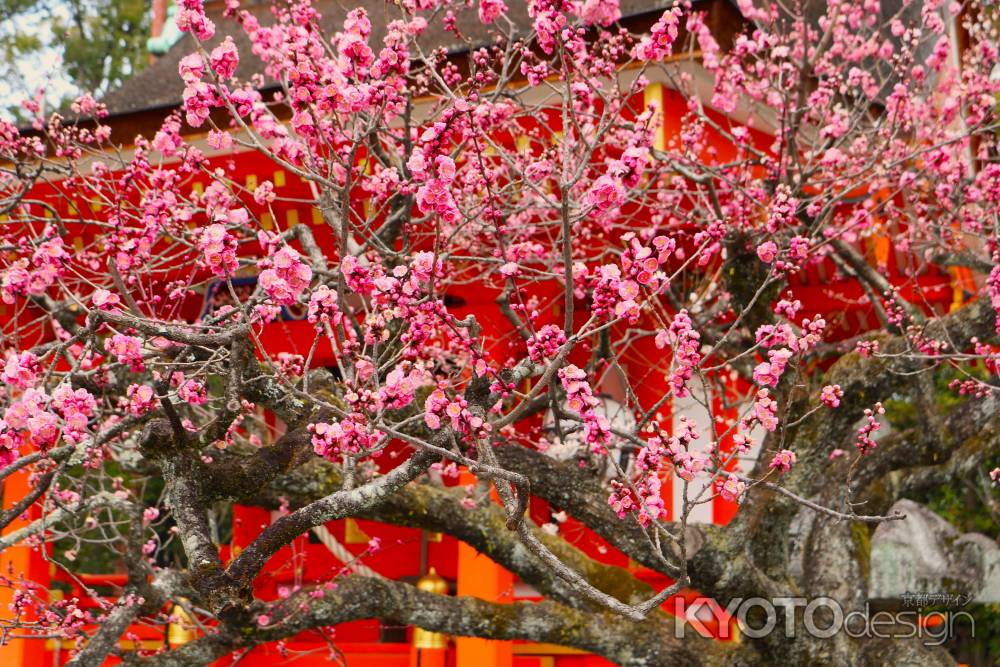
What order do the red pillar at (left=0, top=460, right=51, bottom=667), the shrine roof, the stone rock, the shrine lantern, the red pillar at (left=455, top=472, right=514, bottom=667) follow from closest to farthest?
the shrine roof < the stone rock < the red pillar at (left=455, top=472, right=514, bottom=667) < the shrine lantern < the red pillar at (left=0, top=460, right=51, bottom=667)

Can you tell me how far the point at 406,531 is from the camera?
10.0 m

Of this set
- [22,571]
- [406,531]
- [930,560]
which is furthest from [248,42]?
[930,560]

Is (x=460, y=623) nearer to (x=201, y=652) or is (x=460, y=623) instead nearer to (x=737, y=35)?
(x=201, y=652)

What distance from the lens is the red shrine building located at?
7512mm

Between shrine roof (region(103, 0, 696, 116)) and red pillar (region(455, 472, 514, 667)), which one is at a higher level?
shrine roof (region(103, 0, 696, 116))

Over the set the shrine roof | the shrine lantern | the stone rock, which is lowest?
the shrine lantern

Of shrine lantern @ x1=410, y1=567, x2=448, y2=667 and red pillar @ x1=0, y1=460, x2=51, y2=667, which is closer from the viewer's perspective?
shrine lantern @ x1=410, y1=567, x2=448, y2=667

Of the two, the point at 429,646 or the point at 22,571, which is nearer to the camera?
the point at 429,646

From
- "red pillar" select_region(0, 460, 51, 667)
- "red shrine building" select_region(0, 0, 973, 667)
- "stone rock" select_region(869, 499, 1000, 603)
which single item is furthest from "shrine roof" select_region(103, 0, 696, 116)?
"stone rock" select_region(869, 499, 1000, 603)

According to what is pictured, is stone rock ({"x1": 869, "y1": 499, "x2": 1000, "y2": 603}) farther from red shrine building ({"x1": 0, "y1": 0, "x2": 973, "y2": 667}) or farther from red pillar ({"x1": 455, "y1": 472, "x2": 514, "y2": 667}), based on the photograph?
red pillar ({"x1": 455, "y1": 472, "x2": 514, "y2": 667})

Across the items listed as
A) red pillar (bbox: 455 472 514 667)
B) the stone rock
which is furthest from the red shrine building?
the stone rock

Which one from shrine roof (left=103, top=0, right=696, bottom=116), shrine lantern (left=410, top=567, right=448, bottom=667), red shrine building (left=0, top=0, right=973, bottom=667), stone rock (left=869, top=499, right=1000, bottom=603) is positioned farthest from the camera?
shrine lantern (left=410, top=567, right=448, bottom=667)

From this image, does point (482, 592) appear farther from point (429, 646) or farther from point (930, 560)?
point (930, 560)

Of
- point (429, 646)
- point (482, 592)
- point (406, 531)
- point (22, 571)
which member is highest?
point (406, 531)
